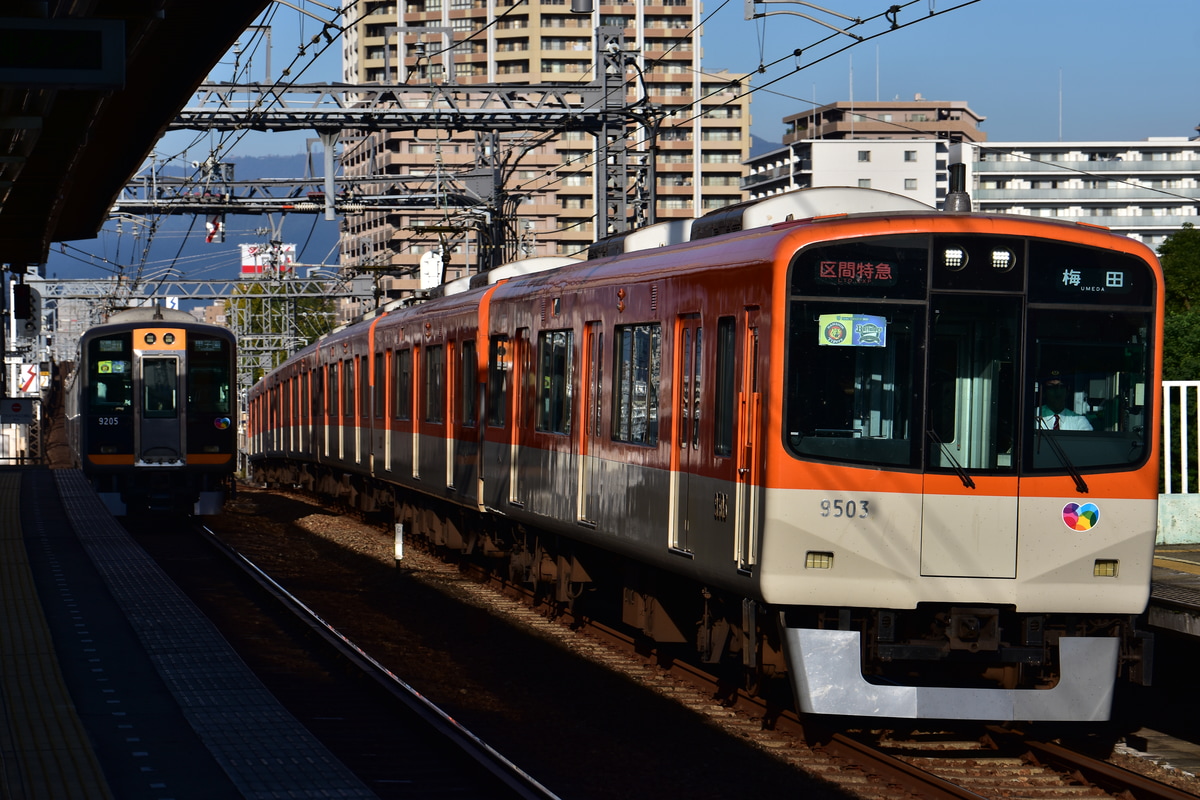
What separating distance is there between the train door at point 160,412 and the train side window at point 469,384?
714cm

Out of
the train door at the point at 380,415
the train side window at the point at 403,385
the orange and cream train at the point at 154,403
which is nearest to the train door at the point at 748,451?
the train side window at the point at 403,385

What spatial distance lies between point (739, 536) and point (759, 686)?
4.69 feet

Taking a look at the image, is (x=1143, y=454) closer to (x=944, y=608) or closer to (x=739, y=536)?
(x=944, y=608)

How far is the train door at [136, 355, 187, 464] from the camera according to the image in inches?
854

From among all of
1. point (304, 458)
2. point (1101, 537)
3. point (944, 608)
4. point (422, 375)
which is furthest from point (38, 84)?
point (304, 458)

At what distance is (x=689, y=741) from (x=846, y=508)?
67.2 inches

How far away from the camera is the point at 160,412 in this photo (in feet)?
71.4

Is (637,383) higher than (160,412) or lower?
higher

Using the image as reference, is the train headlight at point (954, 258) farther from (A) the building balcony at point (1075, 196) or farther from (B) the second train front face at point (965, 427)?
(A) the building balcony at point (1075, 196)

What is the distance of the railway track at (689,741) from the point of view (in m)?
7.91

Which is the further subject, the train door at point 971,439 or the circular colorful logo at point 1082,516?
the circular colorful logo at point 1082,516

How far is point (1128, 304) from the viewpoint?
855 cm

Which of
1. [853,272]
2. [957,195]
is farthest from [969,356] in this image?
[957,195]

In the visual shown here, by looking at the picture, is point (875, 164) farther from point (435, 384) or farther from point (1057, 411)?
point (1057, 411)
